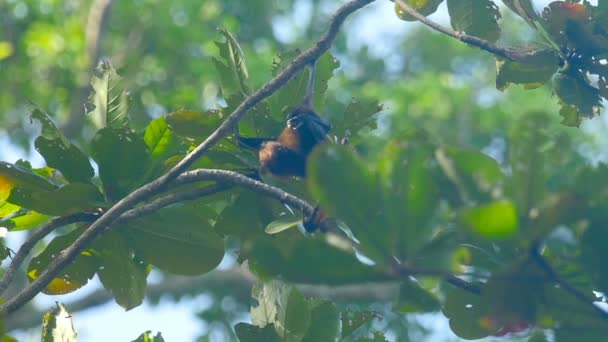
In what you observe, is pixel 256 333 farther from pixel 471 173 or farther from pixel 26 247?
pixel 471 173

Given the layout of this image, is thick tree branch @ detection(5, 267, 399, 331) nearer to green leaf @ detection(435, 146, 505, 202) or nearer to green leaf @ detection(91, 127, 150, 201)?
green leaf @ detection(91, 127, 150, 201)

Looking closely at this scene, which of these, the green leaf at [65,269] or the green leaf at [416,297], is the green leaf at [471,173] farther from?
the green leaf at [65,269]

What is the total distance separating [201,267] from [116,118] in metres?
0.57

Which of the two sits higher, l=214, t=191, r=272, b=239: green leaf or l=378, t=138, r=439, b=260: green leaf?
l=214, t=191, r=272, b=239: green leaf

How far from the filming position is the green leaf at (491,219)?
1.59 m

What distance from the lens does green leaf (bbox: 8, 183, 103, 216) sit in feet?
9.20

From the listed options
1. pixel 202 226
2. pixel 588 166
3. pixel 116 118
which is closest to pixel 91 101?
pixel 116 118

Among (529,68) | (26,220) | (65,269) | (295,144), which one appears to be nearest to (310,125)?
(295,144)

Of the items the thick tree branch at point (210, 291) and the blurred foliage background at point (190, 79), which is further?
the blurred foliage background at point (190, 79)

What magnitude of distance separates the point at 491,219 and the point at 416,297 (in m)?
0.29

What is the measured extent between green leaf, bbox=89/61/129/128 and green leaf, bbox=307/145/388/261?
1.51 meters

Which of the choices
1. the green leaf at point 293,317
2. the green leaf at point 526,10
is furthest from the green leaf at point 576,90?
the green leaf at point 293,317

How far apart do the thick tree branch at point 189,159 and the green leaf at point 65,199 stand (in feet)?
0.73

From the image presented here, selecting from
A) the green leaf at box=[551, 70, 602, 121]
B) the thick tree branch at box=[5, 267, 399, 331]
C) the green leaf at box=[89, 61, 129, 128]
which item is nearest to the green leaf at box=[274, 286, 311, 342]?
the green leaf at box=[89, 61, 129, 128]
